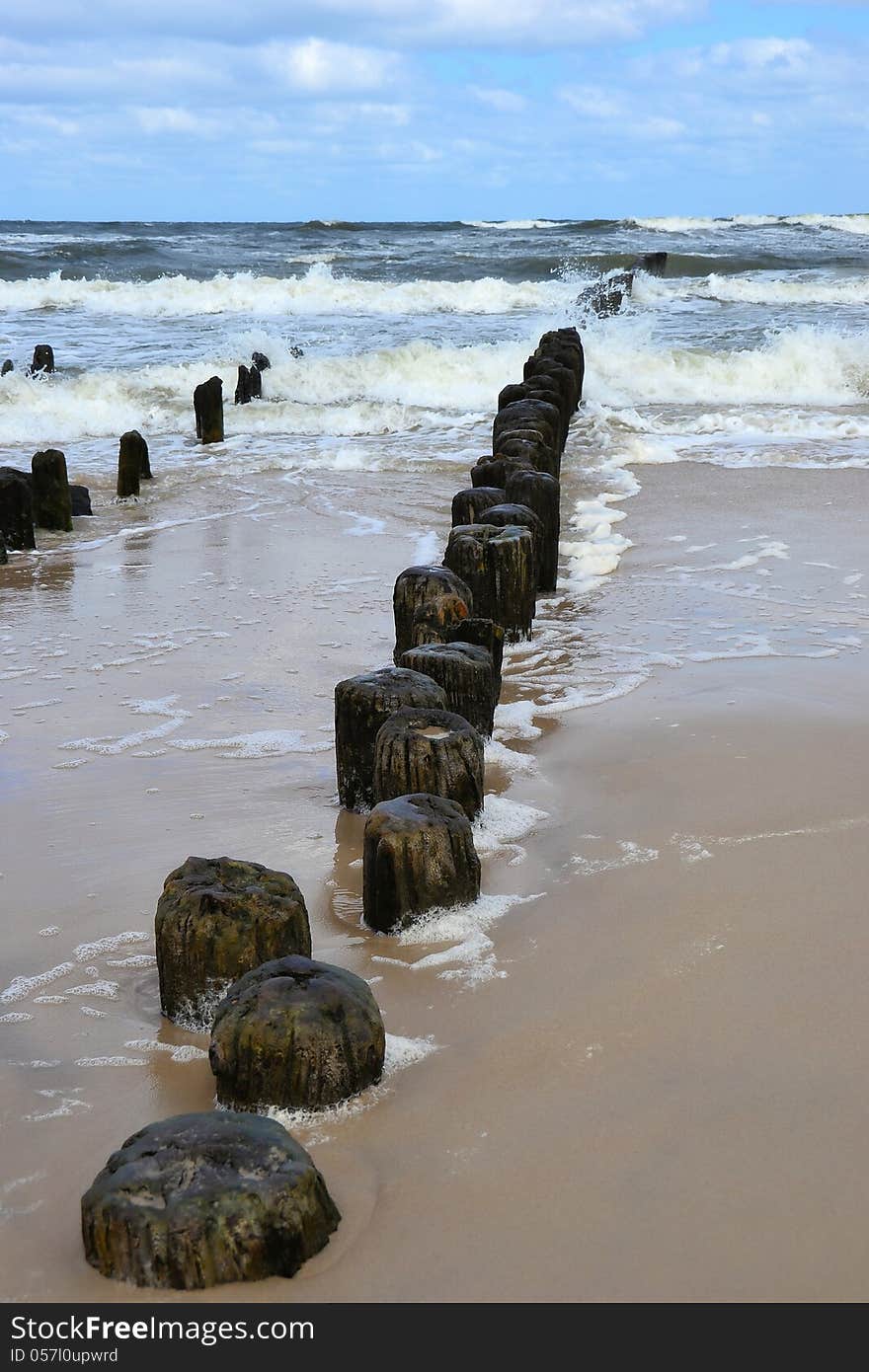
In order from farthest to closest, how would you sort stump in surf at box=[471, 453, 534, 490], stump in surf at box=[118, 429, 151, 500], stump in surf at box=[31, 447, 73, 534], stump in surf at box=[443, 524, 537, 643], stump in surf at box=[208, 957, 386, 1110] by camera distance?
stump in surf at box=[118, 429, 151, 500] < stump in surf at box=[31, 447, 73, 534] < stump in surf at box=[471, 453, 534, 490] < stump in surf at box=[443, 524, 537, 643] < stump in surf at box=[208, 957, 386, 1110]

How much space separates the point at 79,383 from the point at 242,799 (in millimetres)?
12832

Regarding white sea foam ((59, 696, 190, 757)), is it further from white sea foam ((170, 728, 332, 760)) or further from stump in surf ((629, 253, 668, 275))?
stump in surf ((629, 253, 668, 275))

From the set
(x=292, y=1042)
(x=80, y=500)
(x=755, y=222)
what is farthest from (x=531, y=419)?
(x=755, y=222)

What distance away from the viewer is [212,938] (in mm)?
2898

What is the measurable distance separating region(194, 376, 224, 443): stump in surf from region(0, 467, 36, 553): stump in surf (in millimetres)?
4391

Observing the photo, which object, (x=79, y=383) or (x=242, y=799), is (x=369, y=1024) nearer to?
(x=242, y=799)

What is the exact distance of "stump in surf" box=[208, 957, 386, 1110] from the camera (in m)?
2.54

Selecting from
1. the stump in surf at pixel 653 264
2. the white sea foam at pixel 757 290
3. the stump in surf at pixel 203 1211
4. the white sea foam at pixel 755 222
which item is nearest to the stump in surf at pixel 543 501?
the stump in surf at pixel 203 1211

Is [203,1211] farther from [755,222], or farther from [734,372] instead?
[755,222]

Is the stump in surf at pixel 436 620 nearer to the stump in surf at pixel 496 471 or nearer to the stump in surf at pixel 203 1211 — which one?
the stump in surf at pixel 496 471

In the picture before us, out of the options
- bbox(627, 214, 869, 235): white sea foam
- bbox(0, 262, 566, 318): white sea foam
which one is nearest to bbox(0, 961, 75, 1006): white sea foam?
bbox(0, 262, 566, 318): white sea foam

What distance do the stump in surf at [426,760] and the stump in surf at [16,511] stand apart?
5.54 meters

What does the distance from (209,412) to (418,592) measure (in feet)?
28.0

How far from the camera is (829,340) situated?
57.4 feet
